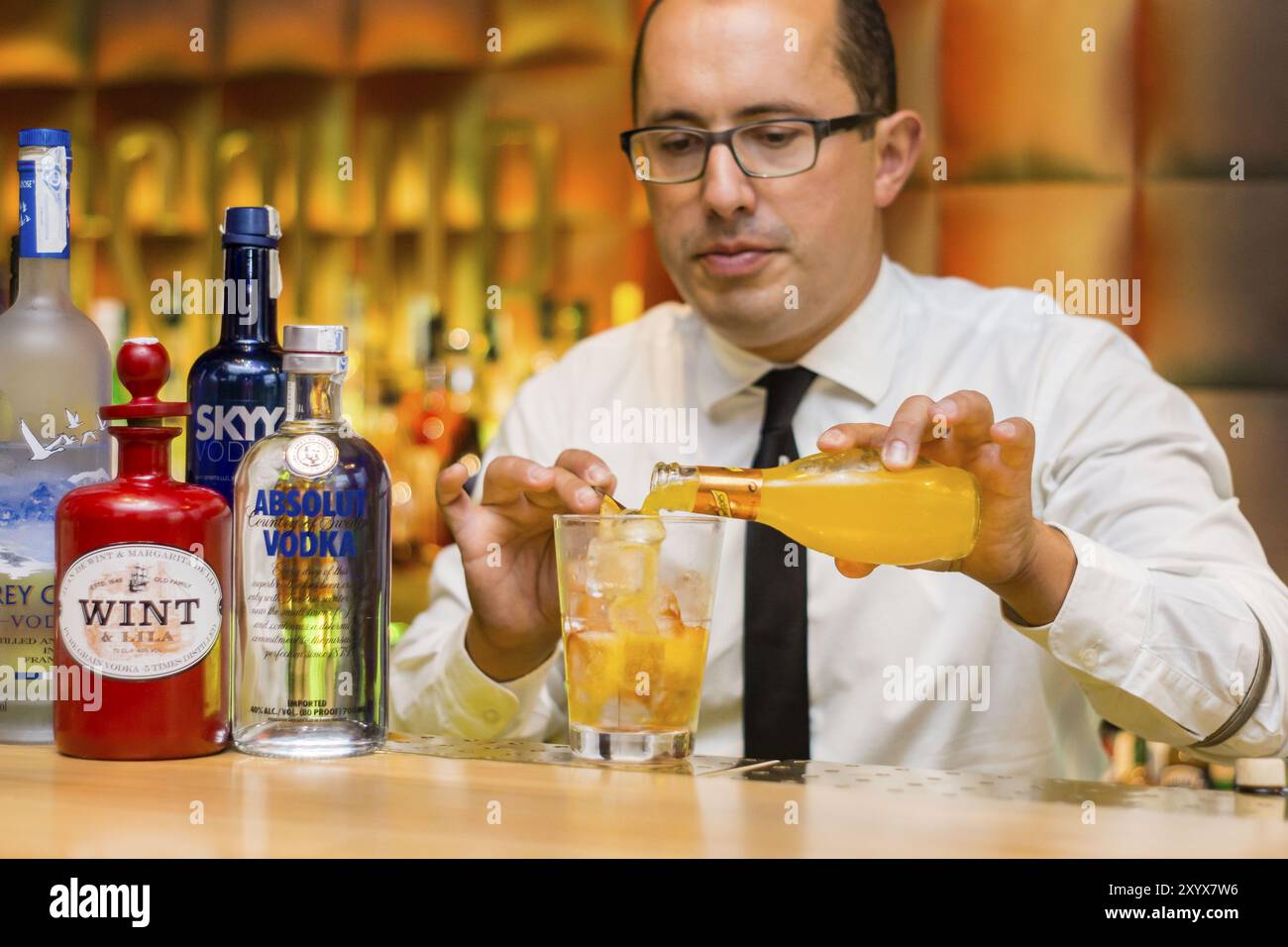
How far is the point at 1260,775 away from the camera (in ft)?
2.97

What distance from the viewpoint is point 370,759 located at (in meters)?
0.98

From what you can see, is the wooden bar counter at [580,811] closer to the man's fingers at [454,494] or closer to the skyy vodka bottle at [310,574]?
the skyy vodka bottle at [310,574]

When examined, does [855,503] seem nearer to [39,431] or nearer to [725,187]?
[39,431]

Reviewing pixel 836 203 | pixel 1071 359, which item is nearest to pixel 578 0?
pixel 836 203

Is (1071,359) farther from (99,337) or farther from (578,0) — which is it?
(578,0)

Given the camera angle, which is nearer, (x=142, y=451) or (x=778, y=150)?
(x=142, y=451)

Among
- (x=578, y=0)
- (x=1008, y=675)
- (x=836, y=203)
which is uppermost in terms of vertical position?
(x=578, y=0)

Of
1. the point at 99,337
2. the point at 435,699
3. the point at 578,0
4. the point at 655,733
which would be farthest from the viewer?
the point at 578,0

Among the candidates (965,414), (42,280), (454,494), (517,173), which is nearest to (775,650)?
(454,494)

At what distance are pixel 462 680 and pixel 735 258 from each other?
64cm

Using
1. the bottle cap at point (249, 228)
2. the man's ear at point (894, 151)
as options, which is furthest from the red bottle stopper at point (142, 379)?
the man's ear at point (894, 151)

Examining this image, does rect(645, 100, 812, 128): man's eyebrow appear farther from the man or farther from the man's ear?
the man's ear

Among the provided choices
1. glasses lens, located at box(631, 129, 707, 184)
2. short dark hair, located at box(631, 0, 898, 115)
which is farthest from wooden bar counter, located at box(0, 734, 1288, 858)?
short dark hair, located at box(631, 0, 898, 115)
